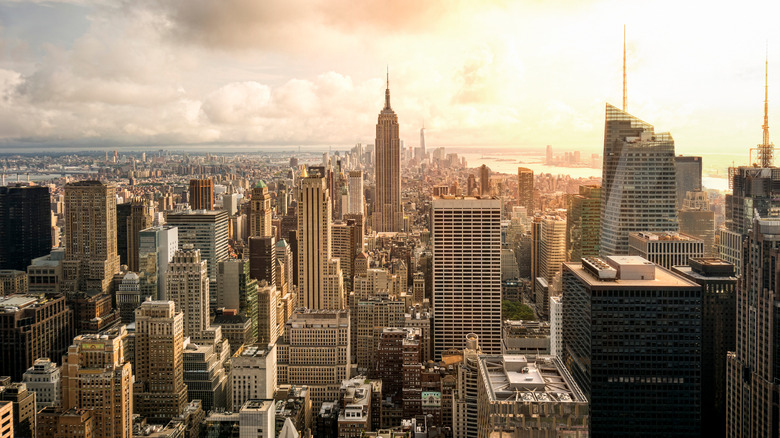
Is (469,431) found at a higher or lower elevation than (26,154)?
lower

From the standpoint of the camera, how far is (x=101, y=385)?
35.4 ft

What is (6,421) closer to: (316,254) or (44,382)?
(44,382)

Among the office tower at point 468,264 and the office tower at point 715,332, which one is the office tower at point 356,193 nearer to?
the office tower at point 468,264

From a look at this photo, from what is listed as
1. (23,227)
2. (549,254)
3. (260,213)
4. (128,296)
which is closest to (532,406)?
(128,296)

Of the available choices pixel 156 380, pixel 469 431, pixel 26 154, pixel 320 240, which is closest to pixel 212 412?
pixel 156 380

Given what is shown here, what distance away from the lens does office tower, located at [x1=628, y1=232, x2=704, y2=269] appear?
14.4 meters

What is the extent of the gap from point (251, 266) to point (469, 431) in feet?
33.9

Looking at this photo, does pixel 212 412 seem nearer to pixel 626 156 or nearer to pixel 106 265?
pixel 106 265

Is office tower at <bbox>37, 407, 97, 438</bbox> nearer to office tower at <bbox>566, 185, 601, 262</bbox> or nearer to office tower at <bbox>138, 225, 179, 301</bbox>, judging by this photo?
office tower at <bbox>138, 225, 179, 301</bbox>

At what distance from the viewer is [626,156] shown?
1714 centimetres

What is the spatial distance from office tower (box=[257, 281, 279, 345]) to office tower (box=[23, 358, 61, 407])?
236 inches

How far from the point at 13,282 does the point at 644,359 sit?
15.6m

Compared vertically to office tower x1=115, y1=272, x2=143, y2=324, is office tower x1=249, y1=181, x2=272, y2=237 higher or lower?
higher

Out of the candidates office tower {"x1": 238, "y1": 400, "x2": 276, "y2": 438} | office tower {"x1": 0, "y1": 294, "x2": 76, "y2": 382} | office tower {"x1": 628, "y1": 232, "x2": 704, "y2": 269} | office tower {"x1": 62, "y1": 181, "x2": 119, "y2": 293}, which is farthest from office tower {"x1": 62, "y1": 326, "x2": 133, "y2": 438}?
office tower {"x1": 628, "y1": 232, "x2": 704, "y2": 269}
